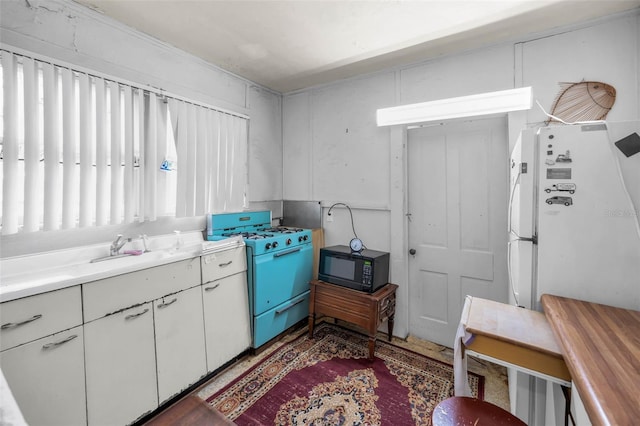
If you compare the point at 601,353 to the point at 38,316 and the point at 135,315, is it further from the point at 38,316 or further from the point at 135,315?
the point at 38,316

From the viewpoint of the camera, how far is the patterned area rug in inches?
76.7

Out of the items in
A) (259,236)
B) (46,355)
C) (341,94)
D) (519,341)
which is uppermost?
(341,94)

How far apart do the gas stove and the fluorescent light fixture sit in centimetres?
154

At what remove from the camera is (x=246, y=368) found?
2465mm

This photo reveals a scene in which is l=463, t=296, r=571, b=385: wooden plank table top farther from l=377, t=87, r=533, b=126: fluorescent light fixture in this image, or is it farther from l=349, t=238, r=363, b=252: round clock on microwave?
l=377, t=87, r=533, b=126: fluorescent light fixture

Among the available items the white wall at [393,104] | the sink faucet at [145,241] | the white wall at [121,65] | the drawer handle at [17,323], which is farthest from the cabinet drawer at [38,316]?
the white wall at [393,104]

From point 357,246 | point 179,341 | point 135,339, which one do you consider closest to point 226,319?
point 179,341

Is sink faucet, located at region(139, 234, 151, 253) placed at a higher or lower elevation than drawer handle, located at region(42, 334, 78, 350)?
higher

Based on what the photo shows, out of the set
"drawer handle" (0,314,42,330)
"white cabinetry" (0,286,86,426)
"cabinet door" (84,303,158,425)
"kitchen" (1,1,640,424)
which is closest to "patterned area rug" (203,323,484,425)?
"cabinet door" (84,303,158,425)

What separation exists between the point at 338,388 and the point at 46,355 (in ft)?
6.02

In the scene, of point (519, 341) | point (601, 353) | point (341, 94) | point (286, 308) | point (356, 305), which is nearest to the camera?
point (601, 353)

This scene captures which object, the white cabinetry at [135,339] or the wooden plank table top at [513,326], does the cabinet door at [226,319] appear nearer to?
the white cabinetry at [135,339]

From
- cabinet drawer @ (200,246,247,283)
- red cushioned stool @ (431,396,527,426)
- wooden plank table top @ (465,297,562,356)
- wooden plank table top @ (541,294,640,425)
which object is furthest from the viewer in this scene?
cabinet drawer @ (200,246,247,283)

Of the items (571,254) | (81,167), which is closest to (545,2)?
(571,254)
